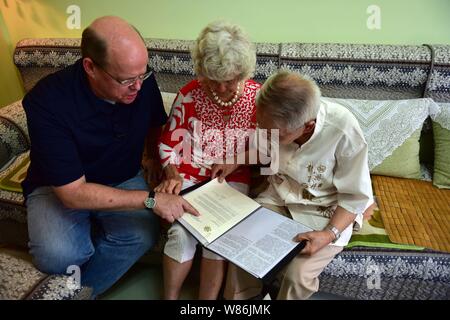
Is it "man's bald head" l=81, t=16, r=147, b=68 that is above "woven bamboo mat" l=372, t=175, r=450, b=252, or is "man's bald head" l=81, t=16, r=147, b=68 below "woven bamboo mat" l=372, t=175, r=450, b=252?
above

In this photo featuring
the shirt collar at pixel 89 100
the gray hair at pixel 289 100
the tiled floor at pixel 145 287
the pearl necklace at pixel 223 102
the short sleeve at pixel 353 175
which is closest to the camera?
the gray hair at pixel 289 100

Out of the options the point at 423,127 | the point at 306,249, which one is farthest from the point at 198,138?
the point at 423,127

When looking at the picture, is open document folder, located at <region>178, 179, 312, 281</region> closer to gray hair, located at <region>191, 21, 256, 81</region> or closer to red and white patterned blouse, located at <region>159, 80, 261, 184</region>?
red and white patterned blouse, located at <region>159, 80, 261, 184</region>

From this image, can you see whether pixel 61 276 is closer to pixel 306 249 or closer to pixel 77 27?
pixel 306 249

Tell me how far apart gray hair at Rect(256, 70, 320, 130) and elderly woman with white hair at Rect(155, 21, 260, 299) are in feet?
0.70

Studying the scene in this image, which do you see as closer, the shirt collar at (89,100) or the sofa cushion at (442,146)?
the shirt collar at (89,100)

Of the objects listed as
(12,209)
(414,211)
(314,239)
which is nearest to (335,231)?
(314,239)

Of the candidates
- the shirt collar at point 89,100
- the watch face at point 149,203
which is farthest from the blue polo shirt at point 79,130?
the watch face at point 149,203

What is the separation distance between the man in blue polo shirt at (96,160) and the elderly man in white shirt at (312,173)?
0.40m

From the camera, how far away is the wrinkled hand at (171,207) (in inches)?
50.2

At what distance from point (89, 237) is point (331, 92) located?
4.34 ft

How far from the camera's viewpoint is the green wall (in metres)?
1.70

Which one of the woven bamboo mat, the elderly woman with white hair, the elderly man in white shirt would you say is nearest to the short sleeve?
the elderly man in white shirt

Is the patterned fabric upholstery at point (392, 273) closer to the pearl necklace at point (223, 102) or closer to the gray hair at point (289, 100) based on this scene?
the gray hair at point (289, 100)
